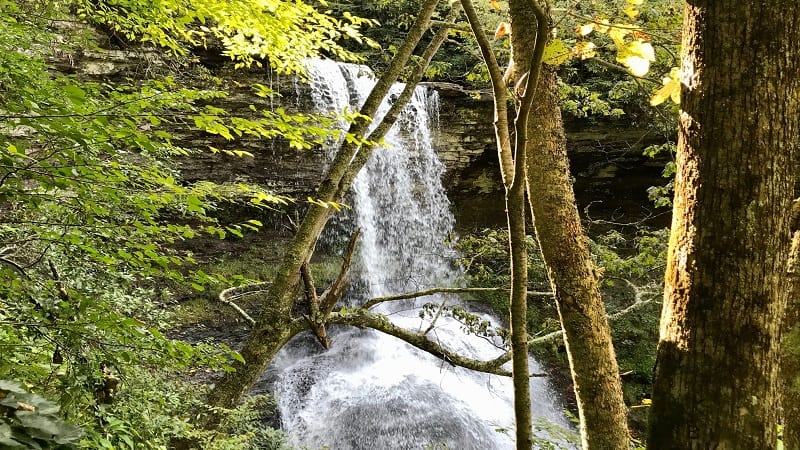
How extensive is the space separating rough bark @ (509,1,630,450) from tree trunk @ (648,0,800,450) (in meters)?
0.92

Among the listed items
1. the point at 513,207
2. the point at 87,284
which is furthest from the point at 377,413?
the point at 513,207

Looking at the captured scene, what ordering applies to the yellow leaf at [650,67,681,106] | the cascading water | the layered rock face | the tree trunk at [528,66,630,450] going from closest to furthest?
the yellow leaf at [650,67,681,106], the tree trunk at [528,66,630,450], the cascading water, the layered rock face

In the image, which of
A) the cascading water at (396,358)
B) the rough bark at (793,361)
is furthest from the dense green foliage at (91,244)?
the rough bark at (793,361)

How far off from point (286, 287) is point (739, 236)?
3584 mm

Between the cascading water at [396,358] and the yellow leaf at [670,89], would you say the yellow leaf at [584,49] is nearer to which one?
the yellow leaf at [670,89]

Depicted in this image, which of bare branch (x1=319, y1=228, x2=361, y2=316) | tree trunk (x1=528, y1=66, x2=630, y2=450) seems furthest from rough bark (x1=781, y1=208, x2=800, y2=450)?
bare branch (x1=319, y1=228, x2=361, y2=316)

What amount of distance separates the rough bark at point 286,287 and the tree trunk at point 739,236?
279 cm

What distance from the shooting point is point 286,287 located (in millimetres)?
4035

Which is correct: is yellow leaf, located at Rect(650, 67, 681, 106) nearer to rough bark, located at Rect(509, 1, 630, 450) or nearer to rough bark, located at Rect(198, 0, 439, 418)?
rough bark, located at Rect(509, 1, 630, 450)

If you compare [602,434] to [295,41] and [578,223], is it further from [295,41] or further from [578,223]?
[295,41]

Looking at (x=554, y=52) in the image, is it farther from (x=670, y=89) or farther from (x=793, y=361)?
(x=793, y=361)

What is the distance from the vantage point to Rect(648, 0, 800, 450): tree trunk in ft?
3.18

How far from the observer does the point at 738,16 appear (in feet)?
3.29

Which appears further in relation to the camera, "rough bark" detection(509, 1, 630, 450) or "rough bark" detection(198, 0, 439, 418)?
"rough bark" detection(198, 0, 439, 418)
